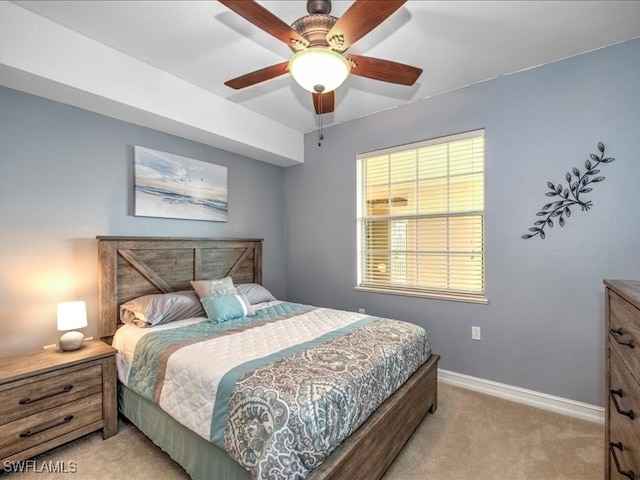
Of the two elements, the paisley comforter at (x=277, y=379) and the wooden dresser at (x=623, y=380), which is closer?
the wooden dresser at (x=623, y=380)

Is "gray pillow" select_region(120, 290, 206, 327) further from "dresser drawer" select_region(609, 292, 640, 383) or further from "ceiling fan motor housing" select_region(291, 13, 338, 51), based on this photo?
"dresser drawer" select_region(609, 292, 640, 383)

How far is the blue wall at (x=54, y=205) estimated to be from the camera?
86.4 inches

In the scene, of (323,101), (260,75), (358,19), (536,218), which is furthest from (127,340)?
(536,218)

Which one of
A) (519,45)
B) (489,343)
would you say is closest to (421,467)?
(489,343)

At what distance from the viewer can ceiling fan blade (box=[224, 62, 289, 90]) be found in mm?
1886

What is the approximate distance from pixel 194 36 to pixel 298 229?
2454 millimetres

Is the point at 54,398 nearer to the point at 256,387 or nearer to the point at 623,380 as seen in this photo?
the point at 256,387

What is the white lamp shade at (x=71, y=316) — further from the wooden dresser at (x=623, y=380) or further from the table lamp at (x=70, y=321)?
the wooden dresser at (x=623, y=380)

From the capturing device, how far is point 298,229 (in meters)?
4.19

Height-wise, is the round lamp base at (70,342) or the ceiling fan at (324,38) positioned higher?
the ceiling fan at (324,38)

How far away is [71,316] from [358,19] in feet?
8.46

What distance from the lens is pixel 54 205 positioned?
7.84 feet

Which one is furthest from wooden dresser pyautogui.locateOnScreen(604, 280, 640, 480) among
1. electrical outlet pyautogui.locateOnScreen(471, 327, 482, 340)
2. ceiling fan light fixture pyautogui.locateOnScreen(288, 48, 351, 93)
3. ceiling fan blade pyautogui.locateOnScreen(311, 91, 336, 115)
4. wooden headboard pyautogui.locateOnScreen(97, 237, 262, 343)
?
wooden headboard pyautogui.locateOnScreen(97, 237, 262, 343)

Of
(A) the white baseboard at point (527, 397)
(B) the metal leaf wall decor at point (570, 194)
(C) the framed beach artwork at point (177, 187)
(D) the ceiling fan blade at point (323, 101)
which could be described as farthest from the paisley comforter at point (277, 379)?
(D) the ceiling fan blade at point (323, 101)
